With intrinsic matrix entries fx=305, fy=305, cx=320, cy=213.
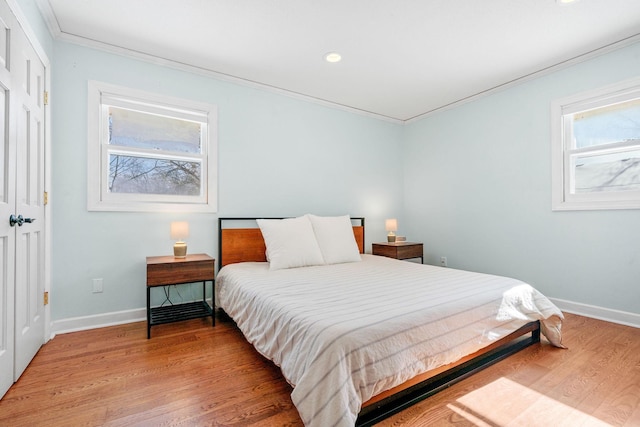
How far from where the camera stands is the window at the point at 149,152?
9.08 ft

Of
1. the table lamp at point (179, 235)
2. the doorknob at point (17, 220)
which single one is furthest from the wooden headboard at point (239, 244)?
the doorknob at point (17, 220)

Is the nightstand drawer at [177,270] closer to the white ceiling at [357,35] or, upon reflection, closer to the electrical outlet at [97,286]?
the electrical outlet at [97,286]

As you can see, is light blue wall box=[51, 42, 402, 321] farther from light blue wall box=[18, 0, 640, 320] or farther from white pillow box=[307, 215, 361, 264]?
white pillow box=[307, 215, 361, 264]

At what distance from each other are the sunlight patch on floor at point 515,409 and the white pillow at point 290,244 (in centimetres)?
173

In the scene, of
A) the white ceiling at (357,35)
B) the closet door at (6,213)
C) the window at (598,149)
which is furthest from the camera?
the window at (598,149)

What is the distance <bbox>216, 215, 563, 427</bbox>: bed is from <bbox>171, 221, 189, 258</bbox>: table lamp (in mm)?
426

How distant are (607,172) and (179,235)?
414 cm

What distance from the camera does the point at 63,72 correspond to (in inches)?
103

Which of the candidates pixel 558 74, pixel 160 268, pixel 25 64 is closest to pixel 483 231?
pixel 558 74

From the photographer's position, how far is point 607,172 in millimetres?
2965

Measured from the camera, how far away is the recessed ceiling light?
115 inches

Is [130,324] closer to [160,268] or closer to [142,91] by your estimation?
[160,268]

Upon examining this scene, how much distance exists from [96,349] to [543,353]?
3294mm

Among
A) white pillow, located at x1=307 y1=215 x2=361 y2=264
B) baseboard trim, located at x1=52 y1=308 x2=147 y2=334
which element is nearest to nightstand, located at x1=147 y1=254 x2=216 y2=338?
baseboard trim, located at x1=52 y1=308 x2=147 y2=334
